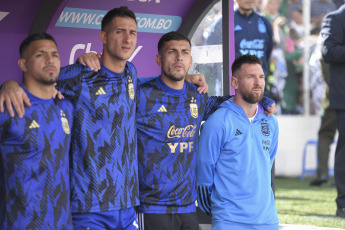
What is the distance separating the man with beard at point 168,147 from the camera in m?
4.53

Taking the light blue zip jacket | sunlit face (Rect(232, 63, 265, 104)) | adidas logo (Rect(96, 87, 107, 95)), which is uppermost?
sunlit face (Rect(232, 63, 265, 104))

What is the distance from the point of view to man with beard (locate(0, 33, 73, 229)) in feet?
12.2

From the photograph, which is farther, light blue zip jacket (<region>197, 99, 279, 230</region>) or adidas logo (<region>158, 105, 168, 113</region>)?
light blue zip jacket (<region>197, 99, 279, 230</region>)

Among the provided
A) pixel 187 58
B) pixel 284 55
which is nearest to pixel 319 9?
pixel 284 55

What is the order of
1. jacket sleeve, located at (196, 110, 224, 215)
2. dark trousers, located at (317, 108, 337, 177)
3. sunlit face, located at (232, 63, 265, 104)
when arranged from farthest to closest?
1. dark trousers, located at (317, 108, 337, 177)
2. sunlit face, located at (232, 63, 265, 104)
3. jacket sleeve, located at (196, 110, 224, 215)

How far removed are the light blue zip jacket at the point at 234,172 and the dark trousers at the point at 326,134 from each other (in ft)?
17.6

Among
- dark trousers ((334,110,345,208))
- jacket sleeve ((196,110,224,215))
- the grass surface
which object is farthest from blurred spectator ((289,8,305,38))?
jacket sleeve ((196,110,224,215))

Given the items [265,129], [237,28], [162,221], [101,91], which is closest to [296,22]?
[237,28]

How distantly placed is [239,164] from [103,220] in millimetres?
1163

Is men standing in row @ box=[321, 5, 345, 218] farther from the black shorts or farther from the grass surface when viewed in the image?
the black shorts

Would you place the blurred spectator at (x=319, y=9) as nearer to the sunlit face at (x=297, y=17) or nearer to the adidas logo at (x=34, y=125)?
the sunlit face at (x=297, y=17)

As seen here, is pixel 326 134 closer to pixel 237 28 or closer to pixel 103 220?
Result: pixel 237 28

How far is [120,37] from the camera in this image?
4.29 meters

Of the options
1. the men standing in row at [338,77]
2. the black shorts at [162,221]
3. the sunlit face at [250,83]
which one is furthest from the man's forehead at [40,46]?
the men standing in row at [338,77]
